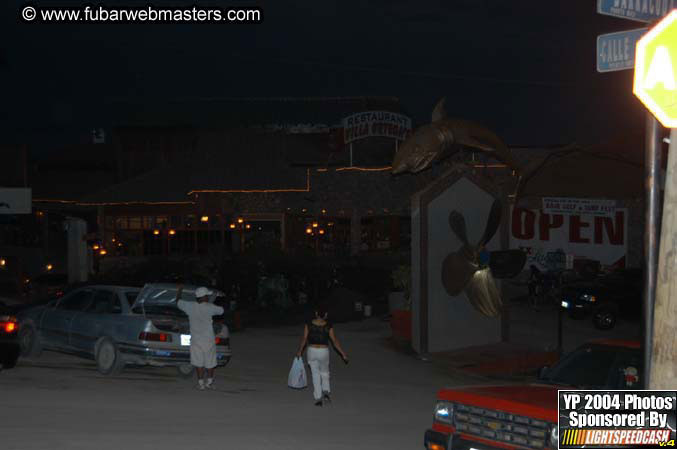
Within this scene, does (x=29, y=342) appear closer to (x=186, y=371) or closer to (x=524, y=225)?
(x=186, y=371)

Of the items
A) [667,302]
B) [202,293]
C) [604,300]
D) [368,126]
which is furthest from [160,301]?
[368,126]

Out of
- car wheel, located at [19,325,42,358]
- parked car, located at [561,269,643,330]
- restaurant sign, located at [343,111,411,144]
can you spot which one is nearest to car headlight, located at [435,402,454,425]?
car wheel, located at [19,325,42,358]

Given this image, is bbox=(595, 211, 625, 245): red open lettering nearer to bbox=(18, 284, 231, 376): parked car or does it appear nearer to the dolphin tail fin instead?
the dolphin tail fin

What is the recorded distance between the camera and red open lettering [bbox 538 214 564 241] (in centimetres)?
3222

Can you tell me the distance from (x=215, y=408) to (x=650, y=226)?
7.18m

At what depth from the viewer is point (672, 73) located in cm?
564

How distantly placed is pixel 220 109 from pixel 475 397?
43.9 meters

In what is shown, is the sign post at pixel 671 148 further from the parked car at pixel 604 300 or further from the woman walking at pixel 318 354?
the parked car at pixel 604 300

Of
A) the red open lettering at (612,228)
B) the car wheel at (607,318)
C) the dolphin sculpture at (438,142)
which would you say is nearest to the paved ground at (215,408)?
the dolphin sculpture at (438,142)

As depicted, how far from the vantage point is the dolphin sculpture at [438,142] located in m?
19.3

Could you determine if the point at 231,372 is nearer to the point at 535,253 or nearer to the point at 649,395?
the point at 649,395

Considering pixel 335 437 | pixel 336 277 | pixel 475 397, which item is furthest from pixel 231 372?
pixel 336 277

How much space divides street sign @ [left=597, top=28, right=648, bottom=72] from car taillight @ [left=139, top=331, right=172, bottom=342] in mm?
9275

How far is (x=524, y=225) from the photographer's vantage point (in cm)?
3291
